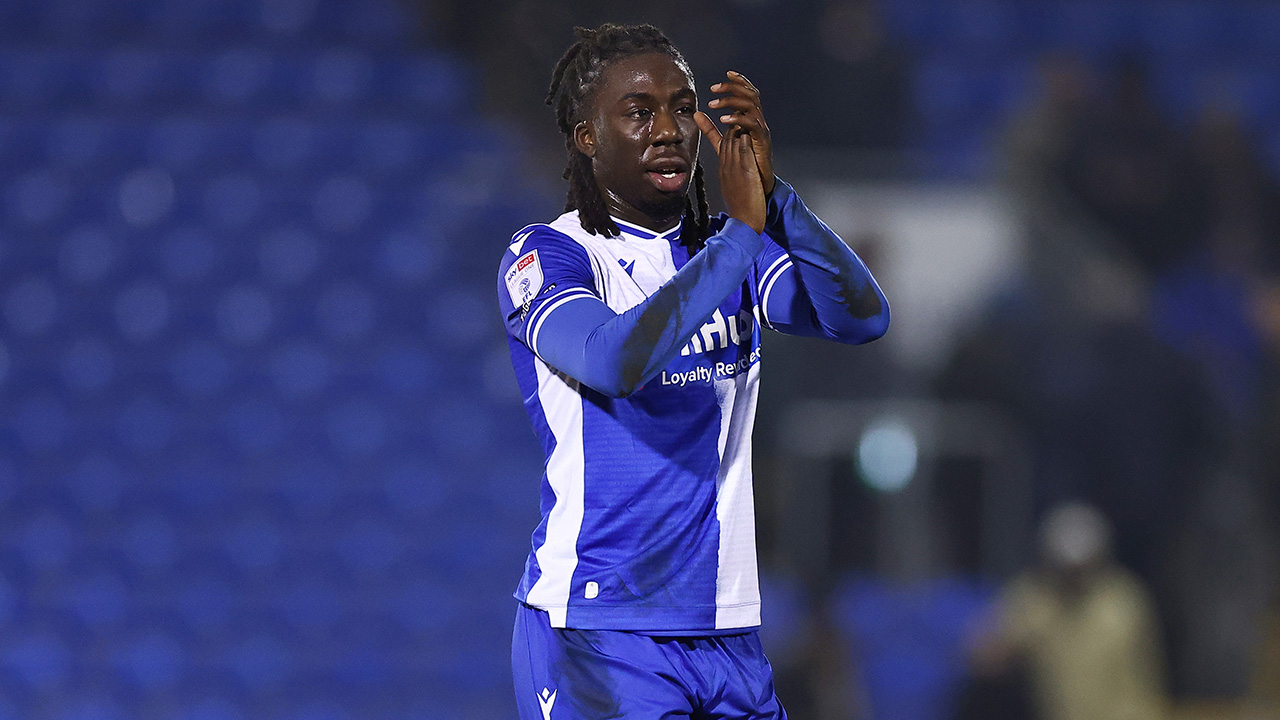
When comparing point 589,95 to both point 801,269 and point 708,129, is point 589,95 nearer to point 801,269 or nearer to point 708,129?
point 708,129

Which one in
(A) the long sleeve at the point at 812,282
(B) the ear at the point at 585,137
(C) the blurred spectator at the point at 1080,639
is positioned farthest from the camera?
(C) the blurred spectator at the point at 1080,639

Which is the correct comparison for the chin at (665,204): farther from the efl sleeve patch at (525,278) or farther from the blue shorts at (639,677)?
the blue shorts at (639,677)

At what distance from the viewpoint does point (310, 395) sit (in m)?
7.04

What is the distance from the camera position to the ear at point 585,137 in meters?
2.39

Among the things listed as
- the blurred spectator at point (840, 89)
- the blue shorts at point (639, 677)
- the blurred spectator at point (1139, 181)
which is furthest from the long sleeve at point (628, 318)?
the blurred spectator at point (1139, 181)

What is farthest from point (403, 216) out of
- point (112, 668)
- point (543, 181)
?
point (112, 668)

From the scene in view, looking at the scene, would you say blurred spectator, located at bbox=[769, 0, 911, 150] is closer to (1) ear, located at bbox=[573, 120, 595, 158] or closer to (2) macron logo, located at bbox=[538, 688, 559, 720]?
(1) ear, located at bbox=[573, 120, 595, 158]

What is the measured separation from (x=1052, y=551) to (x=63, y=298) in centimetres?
505

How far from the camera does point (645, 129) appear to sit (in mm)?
2307

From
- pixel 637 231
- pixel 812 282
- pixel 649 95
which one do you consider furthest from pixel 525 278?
pixel 812 282

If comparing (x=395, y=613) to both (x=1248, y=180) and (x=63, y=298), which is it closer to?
(x=63, y=298)

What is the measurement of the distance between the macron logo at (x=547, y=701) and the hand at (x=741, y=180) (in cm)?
82

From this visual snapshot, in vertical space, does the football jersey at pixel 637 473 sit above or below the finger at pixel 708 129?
below

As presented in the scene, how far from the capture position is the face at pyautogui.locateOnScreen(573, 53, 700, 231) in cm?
230
